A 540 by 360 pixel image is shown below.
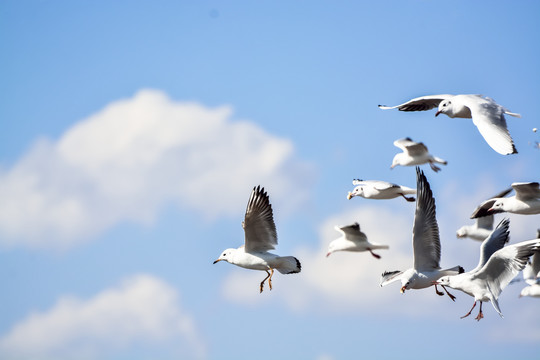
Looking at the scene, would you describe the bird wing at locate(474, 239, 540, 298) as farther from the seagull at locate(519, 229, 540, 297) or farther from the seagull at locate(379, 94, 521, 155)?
the seagull at locate(519, 229, 540, 297)

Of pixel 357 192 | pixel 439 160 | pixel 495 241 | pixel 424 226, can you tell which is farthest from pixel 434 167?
pixel 424 226

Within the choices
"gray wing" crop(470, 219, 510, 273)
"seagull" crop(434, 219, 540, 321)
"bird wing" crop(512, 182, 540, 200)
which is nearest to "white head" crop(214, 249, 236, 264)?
"seagull" crop(434, 219, 540, 321)

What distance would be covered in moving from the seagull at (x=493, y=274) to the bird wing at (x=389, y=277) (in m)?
0.86

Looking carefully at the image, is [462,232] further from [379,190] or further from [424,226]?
[424,226]

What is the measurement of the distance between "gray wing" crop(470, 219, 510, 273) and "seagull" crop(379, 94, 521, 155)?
1.98 metres

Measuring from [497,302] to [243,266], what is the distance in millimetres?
4387

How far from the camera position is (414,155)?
19.9 m

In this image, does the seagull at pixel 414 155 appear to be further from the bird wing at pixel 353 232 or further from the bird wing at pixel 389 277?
the bird wing at pixel 389 277

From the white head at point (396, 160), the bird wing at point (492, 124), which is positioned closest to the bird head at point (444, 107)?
the bird wing at point (492, 124)

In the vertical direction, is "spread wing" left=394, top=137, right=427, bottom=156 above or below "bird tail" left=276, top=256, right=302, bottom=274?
above

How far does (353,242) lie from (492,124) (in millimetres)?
4542

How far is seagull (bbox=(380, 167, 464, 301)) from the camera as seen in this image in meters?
16.5

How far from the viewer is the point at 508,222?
56.7 feet

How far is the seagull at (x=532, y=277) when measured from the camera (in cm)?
1941
